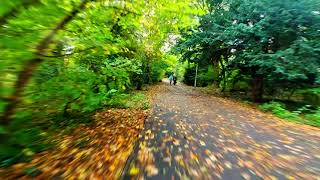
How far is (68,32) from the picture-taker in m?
5.07

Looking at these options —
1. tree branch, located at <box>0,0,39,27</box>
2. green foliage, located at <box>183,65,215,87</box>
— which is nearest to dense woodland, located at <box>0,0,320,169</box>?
tree branch, located at <box>0,0,39,27</box>

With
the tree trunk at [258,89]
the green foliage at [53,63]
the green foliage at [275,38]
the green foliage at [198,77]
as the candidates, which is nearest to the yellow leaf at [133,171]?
the green foliage at [53,63]

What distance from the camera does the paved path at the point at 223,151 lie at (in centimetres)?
417

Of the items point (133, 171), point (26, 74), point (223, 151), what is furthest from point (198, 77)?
point (26, 74)

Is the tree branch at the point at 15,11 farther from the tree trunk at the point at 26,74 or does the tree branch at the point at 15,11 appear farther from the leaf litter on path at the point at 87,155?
the leaf litter on path at the point at 87,155

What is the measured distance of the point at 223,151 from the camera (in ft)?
17.6

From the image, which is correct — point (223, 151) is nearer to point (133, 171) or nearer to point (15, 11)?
point (133, 171)

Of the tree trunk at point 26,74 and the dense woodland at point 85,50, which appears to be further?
the tree trunk at point 26,74

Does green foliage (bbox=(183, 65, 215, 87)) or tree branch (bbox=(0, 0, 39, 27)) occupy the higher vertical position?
tree branch (bbox=(0, 0, 39, 27))

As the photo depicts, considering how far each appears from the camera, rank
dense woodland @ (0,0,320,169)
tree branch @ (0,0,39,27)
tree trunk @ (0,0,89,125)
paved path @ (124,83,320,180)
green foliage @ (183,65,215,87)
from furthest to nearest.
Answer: green foliage @ (183,65,215,87) < paved path @ (124,83,320,180) < tree trunk @ (0,0,89,125) < dense woodland @ (0,0,320,169) < tree branch @ (0,0,39,27)

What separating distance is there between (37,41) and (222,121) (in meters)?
6.62

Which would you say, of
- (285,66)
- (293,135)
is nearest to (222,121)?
(293,135)

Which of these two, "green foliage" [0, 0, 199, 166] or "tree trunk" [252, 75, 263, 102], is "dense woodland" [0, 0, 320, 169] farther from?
"tree trunk" [252, 75, 263, 102]

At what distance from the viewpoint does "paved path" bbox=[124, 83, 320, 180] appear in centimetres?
417
